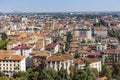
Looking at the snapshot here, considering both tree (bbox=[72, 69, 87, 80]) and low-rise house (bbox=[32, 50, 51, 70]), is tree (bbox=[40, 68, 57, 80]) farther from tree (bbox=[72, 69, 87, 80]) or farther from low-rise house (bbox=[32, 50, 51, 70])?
low-rise house (bbox=[32, 50, 51, 70])

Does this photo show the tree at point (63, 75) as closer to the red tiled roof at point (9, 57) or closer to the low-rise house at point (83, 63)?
the low-rise house at point (83, 63)

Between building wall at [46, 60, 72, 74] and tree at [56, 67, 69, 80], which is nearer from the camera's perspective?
tree at [56, 67, 69, 80]

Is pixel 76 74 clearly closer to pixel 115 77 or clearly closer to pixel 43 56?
pixel 115 77

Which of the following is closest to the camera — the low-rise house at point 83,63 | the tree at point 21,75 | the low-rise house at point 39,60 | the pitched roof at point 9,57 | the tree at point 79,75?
the tree at point 79,75

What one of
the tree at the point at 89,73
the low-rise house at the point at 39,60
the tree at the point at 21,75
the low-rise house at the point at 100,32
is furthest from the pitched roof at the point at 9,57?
the low-rise house at the point at 100,32

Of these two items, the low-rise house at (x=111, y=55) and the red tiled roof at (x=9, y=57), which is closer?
the red tiled roof at (x=9, y=57)

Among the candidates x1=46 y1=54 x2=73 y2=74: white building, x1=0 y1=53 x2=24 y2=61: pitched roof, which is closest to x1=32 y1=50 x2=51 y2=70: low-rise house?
x1=46 y1=54 x2=73 y2=74: white building

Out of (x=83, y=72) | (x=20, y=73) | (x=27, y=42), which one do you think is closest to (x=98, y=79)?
(x=83, y=72)

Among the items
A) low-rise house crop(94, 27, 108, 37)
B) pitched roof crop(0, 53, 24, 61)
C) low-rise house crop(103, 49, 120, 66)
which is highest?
pitched roof crop(0, 53, 24, 61)

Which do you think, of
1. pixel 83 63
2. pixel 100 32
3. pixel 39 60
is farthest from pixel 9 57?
pixel 100 32
